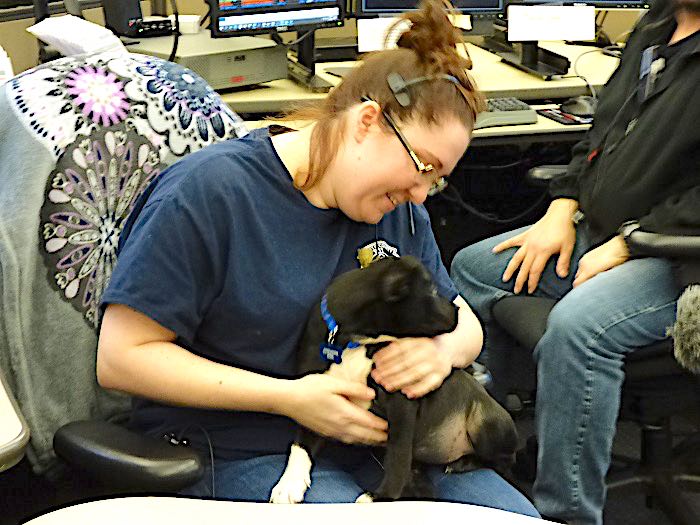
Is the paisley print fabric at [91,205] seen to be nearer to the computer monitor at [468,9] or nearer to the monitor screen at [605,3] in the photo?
the computer monitor at [468,9]

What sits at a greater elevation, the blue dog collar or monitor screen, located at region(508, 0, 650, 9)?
monitor screen, located at region(508, 0, 650, 9)

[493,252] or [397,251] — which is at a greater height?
[397,251]

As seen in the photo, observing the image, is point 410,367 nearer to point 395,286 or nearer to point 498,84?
point 395,286

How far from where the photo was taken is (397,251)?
52.8 inches

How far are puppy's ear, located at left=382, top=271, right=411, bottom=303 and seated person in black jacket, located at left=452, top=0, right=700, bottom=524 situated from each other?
2.09 ft

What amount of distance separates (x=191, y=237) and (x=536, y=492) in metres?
1.01

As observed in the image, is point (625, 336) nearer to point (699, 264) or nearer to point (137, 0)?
point (699, 264)

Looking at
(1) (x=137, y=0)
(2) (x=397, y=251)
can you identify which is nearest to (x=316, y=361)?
(2) (x=397, y=251)

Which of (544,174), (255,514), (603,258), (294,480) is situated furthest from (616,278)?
(255,514)

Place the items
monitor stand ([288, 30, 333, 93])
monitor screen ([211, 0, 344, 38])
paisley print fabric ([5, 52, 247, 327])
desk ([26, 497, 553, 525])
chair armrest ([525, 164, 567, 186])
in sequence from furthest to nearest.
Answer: monitor stand ([288, 30, 333, 93]) → monitor screen ([211, 0, 344, 38]) → chair armrest ([525, 164, 567, 186]) → paisley print fabric ([5, 52, 247, 327]) → desk ([26, 497, 553, 525])

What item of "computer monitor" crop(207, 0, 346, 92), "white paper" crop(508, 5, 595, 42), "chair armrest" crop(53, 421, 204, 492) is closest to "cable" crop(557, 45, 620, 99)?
"white paper" crop(508, 5, 595, 42)

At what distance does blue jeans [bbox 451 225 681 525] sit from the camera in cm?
173

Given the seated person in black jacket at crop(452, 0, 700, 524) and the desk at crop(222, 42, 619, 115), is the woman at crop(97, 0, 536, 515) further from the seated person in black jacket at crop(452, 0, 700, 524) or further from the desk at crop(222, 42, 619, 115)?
the desk at crop(222, 42, 619, 115)

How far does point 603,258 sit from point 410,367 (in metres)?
0.75
